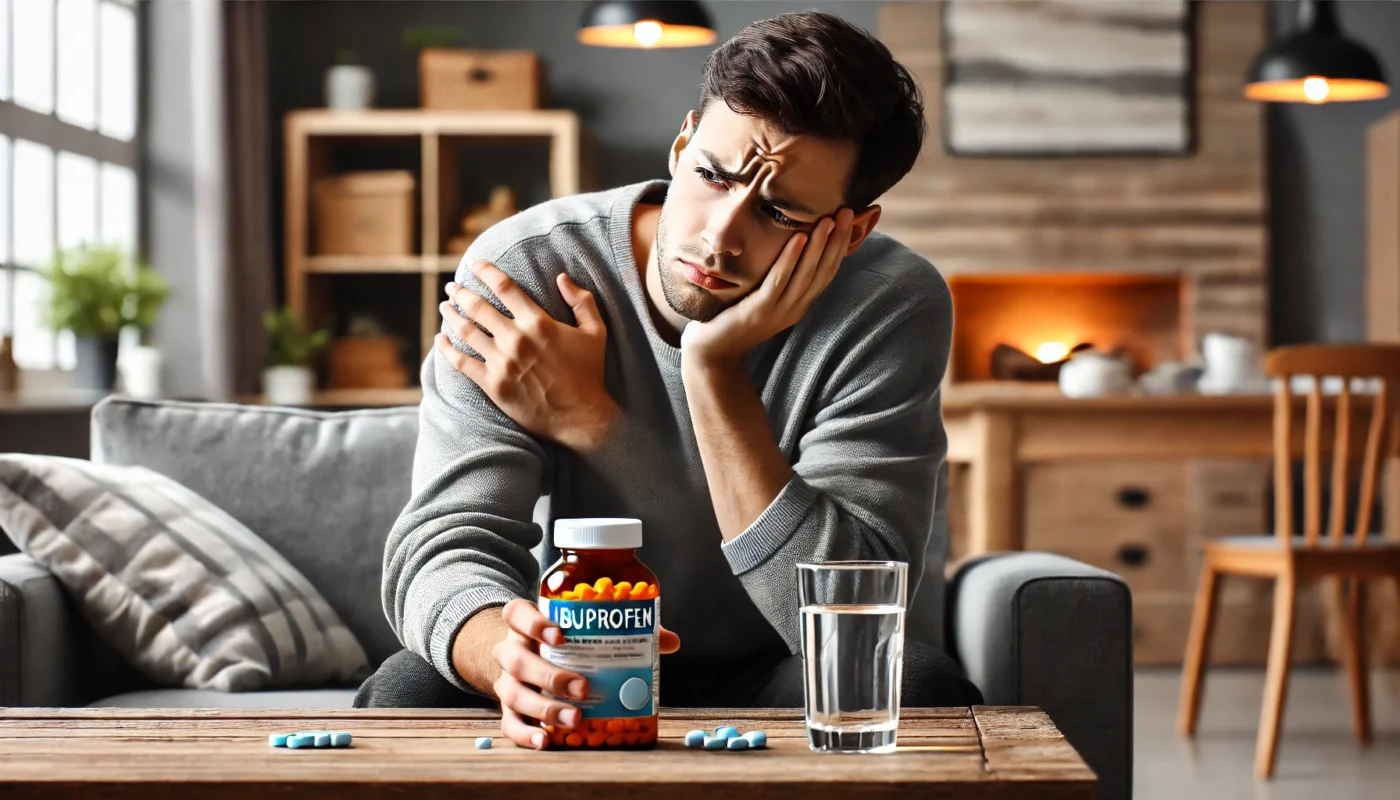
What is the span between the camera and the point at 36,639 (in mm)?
1774

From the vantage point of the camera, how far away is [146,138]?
4672 millimetres

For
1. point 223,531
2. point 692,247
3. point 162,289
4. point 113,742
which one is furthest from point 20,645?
point 162,289

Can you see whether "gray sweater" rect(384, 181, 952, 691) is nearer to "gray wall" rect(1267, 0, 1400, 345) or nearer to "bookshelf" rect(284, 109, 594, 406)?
"bookshelf" rect(284, 109, 594, 406)

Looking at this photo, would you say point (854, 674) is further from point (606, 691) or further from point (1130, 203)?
point (1130, 203)

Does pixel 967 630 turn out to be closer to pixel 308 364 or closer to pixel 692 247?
pixel 692 247

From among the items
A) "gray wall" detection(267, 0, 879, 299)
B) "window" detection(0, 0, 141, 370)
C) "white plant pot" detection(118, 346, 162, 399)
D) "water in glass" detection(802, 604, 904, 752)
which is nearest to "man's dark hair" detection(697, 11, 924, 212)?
"water in glass" detection(802, 604, 904, 752)

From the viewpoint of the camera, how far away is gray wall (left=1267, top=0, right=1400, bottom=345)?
5.19m

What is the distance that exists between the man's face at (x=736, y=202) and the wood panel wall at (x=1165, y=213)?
12.0 feet

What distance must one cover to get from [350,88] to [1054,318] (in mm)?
2527

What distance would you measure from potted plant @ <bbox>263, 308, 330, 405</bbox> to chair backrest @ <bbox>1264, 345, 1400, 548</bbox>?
290cm

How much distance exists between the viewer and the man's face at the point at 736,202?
1.43 m

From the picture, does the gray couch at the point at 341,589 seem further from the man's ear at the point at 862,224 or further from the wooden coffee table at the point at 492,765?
the wooden coffee table at the point at 492,765

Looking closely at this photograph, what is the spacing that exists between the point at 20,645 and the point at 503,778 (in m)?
1.05

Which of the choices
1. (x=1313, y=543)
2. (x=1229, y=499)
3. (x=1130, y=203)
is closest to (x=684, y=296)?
(x=1313, y=543)
